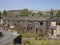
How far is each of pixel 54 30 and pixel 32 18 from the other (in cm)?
1455

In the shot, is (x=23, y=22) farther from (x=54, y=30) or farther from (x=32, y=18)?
(x=54, y=30)

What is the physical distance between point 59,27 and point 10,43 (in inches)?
781

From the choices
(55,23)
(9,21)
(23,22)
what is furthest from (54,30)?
(9,21)

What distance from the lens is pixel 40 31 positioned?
5316 cm

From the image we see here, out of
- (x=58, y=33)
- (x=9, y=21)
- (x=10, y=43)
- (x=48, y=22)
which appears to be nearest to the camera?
(x=10, y=43)

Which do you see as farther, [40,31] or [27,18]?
[27,18]

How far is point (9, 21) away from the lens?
214 ft

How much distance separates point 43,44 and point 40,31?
22787mm

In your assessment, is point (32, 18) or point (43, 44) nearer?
point (43, 44)

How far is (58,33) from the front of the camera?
4381 cm

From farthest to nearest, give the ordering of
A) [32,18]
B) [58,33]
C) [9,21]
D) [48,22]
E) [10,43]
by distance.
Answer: [9,21] → [32,18] → [48,22] → [58,33] → [10,43]

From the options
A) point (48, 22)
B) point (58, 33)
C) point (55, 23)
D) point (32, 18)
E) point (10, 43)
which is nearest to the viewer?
point (10, 43)

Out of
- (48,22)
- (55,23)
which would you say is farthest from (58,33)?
(48,22)

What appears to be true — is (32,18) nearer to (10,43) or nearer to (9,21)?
(9,21)
